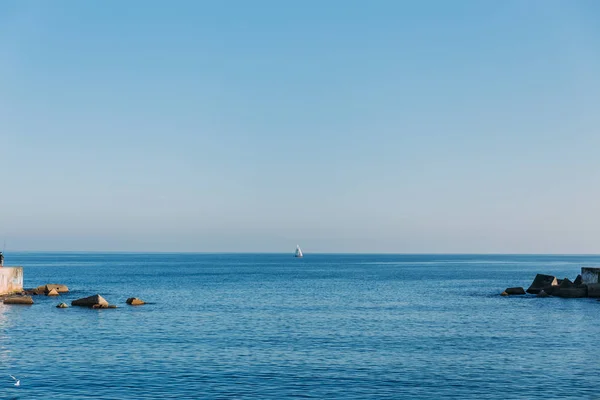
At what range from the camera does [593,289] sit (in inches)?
3625

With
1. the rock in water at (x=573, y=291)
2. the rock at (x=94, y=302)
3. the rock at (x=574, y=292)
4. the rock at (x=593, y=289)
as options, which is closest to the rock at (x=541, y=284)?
the rock in water at (x=573, y=291)

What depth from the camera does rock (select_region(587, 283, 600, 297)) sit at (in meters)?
91.6

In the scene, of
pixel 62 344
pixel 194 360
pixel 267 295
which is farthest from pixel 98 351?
pixel 267 295

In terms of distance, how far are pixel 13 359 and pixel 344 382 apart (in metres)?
21.9

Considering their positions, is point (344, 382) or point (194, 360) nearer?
point (344, 382)

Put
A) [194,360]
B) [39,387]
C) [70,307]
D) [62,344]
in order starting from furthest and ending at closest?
[70,307], [62,344], [194,360], [39,387]

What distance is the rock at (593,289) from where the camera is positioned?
300ft

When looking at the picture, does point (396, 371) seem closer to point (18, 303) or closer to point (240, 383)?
point (240, 383)

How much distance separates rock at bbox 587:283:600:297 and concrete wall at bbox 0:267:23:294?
264ft

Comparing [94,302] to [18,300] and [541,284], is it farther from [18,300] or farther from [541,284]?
[541,284]

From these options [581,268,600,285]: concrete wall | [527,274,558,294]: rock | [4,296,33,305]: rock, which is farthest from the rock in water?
[4,296,33,305]: rock

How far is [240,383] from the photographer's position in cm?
3494

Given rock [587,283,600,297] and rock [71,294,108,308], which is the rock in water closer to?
rock [587,283,600,297]

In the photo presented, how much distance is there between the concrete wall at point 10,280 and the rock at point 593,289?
8040 centimetres
